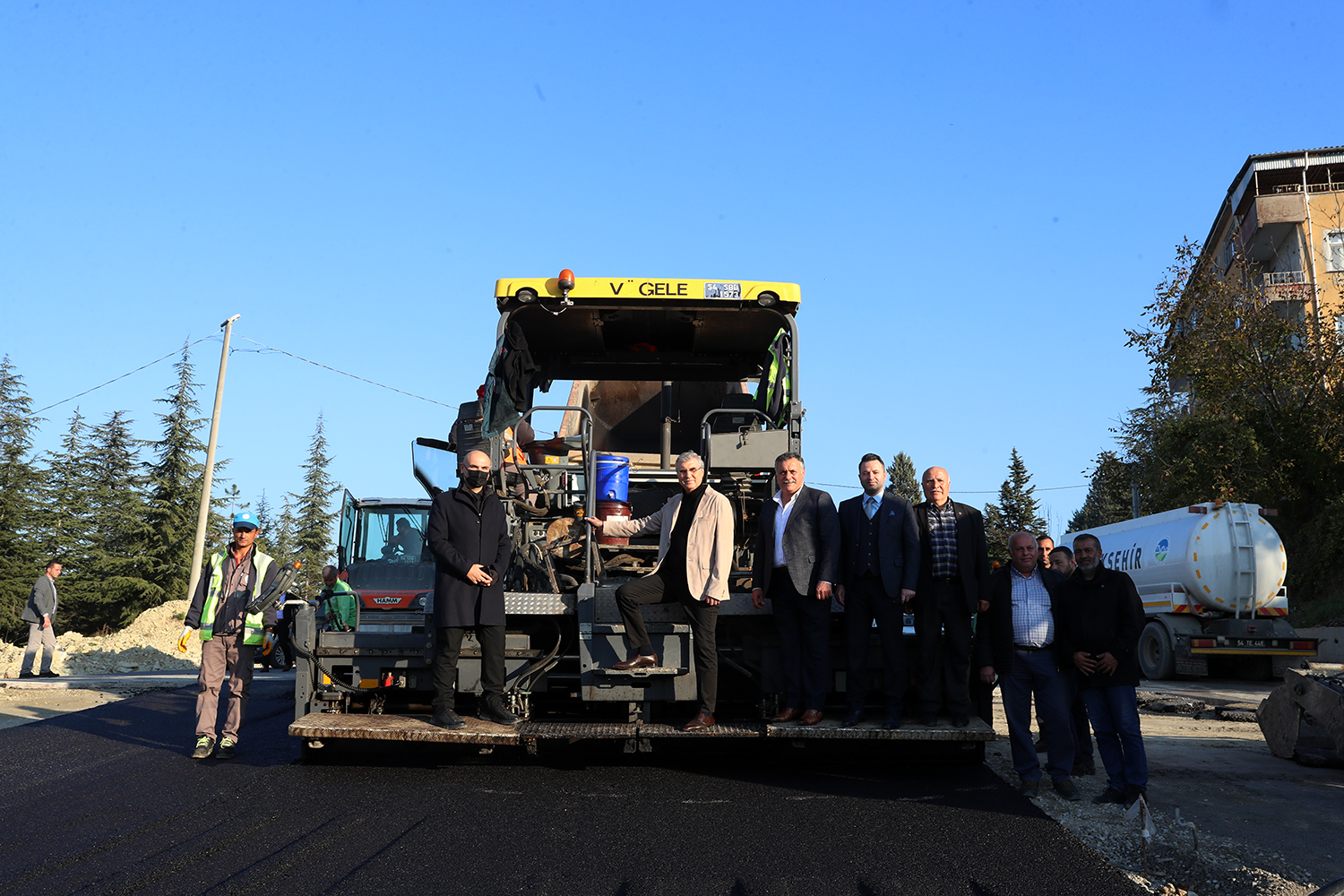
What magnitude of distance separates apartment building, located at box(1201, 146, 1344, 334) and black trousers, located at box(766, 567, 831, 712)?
36.2m

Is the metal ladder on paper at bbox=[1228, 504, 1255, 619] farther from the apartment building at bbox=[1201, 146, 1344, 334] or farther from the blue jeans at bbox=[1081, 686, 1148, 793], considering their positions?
the apartment building at bbox=[1201, 146, 1344, 334]

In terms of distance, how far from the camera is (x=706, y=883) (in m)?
4.20

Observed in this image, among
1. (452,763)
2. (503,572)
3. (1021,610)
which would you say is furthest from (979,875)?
(452,763)

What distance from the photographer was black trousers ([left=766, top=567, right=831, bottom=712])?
6492 millimetres

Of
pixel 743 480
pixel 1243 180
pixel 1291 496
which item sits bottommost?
pixel 743 480

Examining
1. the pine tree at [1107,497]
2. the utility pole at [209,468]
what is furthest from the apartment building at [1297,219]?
the utility pole at [209,468]

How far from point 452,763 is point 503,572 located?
1472mm

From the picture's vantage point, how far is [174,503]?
42375 millimetres

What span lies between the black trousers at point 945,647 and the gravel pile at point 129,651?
15.0 m

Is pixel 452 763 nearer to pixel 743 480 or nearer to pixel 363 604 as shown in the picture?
pixel 743 480

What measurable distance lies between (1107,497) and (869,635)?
202 feet

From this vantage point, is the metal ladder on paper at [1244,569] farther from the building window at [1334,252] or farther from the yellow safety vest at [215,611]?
the building window at [1334,252]

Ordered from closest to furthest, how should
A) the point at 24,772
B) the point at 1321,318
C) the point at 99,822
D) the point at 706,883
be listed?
the point at 706,883 < the point at 99,822 < the point at 24,772 < the point at 1321,318

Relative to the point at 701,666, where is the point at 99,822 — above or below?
below
